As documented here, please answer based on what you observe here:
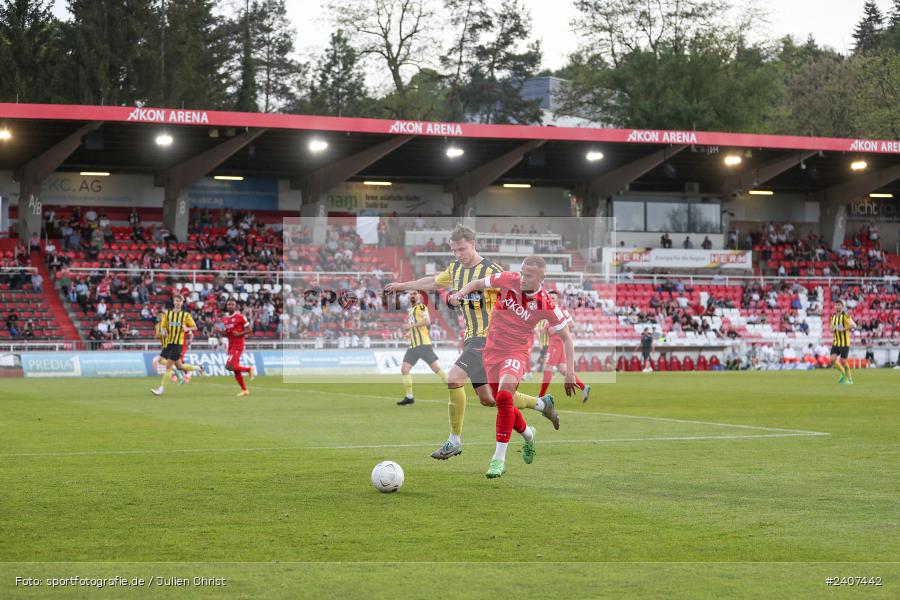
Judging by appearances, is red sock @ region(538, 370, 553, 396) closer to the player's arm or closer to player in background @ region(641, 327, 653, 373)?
the player's arm

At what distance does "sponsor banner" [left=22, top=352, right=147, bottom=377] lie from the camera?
37.4 metres

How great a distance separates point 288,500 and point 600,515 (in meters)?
2.60

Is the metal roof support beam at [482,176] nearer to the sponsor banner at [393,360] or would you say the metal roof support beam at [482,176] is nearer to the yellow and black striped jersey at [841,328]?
the sponsor banner at [393,360]

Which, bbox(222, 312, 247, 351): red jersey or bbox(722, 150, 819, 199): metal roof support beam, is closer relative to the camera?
bbox(222, 312, 247, 351): red jersey

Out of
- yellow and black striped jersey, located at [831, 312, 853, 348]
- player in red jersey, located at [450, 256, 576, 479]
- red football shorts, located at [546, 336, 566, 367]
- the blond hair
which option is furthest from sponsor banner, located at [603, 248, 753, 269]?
player in red jersey, located at [450, 256, 576, 479]

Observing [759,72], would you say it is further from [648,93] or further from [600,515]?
[600,515]

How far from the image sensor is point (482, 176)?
169ft

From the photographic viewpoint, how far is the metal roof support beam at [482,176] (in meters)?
48.6

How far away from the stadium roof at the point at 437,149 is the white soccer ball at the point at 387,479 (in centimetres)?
3329

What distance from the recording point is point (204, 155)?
47.1 m

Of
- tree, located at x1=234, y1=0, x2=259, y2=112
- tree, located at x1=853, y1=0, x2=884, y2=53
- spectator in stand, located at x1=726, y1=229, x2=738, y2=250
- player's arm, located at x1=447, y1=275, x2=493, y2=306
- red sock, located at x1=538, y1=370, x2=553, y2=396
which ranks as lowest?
red sock, located at x1=538, y1=370, x2=553, y2=396

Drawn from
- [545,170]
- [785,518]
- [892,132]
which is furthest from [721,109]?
[785,518]

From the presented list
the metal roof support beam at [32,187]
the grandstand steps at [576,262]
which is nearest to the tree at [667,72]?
the grandstand steps at [576,262]

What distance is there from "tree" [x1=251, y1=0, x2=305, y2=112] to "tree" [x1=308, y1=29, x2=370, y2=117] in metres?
1.54
